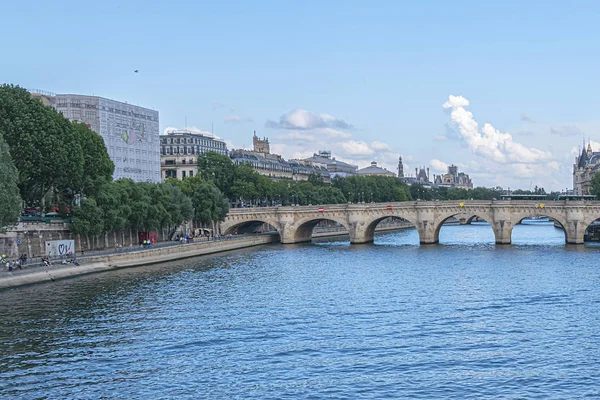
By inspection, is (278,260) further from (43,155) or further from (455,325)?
(455,325)

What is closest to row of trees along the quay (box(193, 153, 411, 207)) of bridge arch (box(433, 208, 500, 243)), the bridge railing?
the bridge railing

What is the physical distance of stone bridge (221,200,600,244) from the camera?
350 ft

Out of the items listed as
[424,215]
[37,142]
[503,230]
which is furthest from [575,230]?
[37,142]

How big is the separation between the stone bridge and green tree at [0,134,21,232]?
193 feet

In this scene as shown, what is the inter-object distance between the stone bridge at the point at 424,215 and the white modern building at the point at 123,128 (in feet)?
57.3

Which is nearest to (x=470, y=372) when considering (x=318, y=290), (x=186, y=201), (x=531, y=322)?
(x=531, y=322)

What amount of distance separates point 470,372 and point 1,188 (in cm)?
4265

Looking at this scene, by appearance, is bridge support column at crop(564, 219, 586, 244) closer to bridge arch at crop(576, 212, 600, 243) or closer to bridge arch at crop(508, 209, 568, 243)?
bridge arch at crop(576, 212, 600, 243)

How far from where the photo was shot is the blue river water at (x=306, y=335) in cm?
3431

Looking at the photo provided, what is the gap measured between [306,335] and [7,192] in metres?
32.8

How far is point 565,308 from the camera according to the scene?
52.0 metres

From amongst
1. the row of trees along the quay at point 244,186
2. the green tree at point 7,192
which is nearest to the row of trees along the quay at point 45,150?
the green tree at point 7,192

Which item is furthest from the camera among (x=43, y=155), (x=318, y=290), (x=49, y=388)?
(x=43, y=155)

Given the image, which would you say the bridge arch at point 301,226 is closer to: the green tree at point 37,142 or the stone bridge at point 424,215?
the stone bridge at point 424,215
